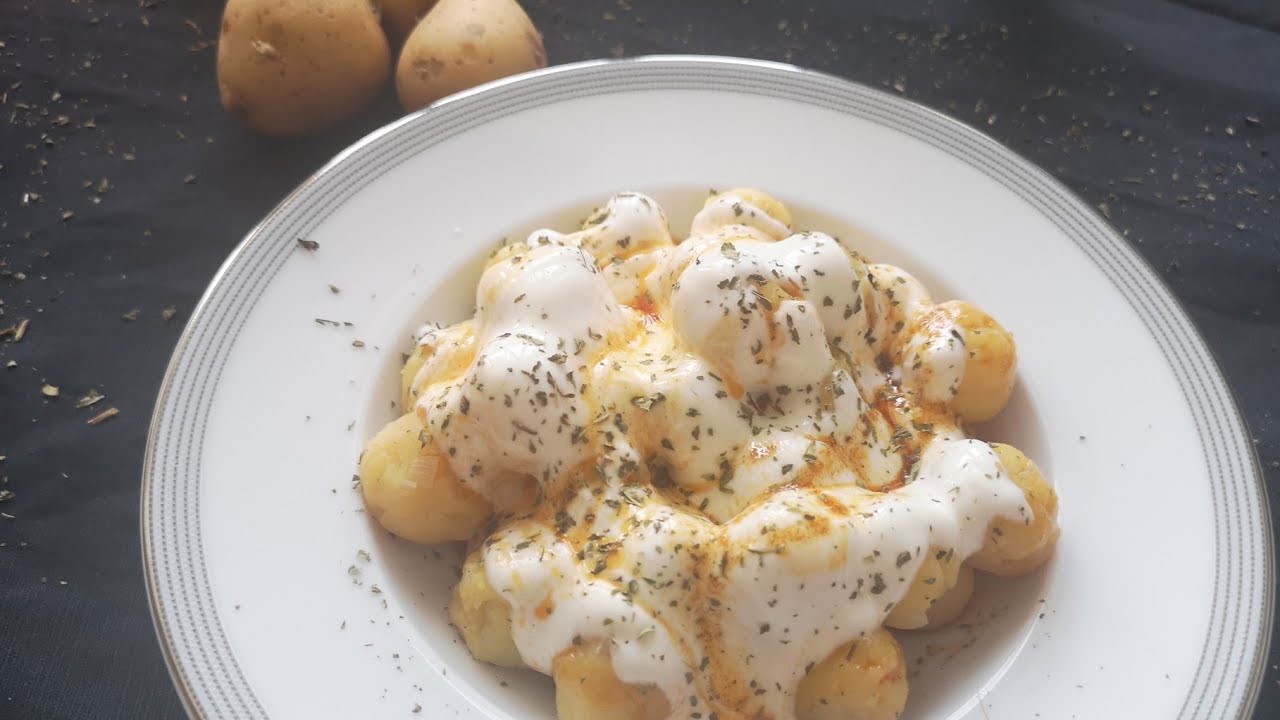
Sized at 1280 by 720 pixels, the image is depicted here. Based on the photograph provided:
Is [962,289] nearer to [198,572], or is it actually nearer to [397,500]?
[397,500]

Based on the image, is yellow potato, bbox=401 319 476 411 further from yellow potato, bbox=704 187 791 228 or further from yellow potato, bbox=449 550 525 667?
yellow potato, bbox=704 187 791 228

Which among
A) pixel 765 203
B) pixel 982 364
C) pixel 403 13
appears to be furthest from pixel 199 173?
pixel 982 364

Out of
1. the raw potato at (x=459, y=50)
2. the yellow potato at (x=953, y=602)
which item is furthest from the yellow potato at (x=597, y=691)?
the raw potato at (x=459, y=50)

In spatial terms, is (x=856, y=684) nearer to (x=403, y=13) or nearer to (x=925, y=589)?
(x=925, y=589)

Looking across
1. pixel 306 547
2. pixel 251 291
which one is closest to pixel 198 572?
pixel 306 547

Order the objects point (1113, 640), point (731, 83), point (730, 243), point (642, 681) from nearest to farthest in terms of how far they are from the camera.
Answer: point (642, 681)
point (1113, 640)
point (730, 243)
point (731, 83)

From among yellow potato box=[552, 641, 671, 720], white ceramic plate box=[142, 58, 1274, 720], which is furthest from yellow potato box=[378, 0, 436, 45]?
yellow potato box=[552, 641, 671, 720]

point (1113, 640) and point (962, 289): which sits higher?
point (962, 289)
